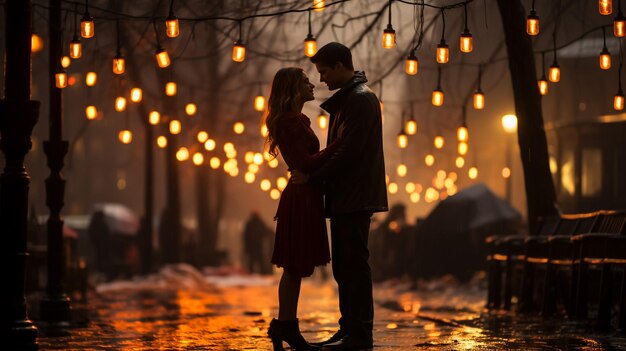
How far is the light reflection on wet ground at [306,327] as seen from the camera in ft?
34.5

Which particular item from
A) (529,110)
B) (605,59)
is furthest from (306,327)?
(605,59)

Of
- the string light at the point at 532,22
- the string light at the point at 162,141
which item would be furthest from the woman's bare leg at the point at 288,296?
the string light at the point at 162,141

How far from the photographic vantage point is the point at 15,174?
9.45 meters

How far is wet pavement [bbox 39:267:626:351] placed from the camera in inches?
416

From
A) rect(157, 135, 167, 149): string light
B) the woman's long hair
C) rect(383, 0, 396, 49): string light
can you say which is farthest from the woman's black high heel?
rect(157, 135, 167, 149): string light

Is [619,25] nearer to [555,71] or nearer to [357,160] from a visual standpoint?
[555,71]

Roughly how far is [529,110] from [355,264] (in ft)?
28.6

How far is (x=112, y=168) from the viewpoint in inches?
4040

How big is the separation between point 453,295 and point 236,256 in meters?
61.6

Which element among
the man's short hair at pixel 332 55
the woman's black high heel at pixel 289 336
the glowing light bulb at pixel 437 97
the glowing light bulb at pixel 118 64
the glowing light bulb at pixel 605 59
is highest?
the glowing light bulb at pixel 605 59

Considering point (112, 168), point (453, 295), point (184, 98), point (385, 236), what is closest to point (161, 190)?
point (112, 168)

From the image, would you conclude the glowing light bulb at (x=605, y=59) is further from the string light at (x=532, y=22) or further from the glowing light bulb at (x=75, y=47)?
the glowing light bulb at (x=75, y=47)

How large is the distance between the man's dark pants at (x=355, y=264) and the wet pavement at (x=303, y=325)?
0.25 metres

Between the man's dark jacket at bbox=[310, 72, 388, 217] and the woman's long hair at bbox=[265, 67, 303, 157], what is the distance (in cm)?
40
